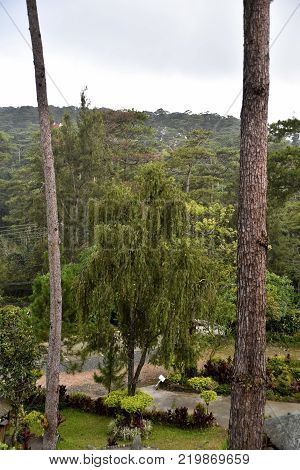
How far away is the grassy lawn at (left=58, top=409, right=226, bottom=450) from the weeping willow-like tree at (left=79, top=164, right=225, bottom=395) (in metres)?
2.00

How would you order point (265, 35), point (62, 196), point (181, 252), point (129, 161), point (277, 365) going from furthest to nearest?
point (129, 161), point (62, 196), point (277, 365), point (181, 252), point (265, 35)

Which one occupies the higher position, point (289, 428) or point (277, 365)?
point (289, 428)

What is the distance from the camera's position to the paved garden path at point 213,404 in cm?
1266

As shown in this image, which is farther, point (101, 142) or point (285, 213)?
point (285, 213)

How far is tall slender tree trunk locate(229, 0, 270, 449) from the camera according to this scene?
516 centimetres

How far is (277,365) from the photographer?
1566cm

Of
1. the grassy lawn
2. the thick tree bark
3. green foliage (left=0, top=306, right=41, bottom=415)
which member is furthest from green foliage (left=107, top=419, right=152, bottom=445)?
green foliage (left=0, top=306, right=41, bottom=415)

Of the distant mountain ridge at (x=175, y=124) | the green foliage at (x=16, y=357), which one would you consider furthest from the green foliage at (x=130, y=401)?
the distant mountain ridge at (x=175, y=124)

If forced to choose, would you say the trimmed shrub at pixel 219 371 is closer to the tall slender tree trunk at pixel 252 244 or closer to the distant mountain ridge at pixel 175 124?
the tall slender tree trunk at pixel 252 244

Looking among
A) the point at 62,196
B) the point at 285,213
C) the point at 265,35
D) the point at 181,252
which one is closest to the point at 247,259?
the point at 265,35

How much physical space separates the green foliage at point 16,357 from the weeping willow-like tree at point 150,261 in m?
1.42
